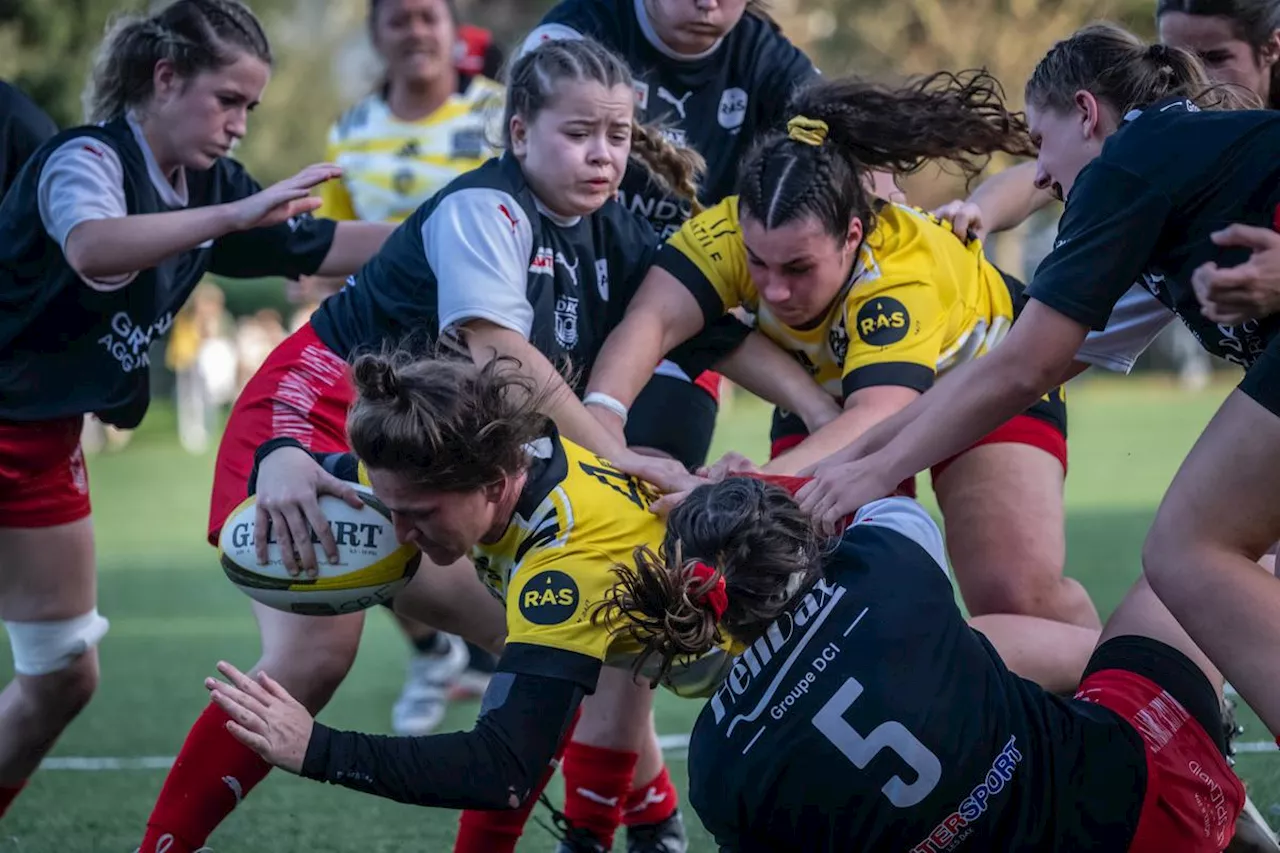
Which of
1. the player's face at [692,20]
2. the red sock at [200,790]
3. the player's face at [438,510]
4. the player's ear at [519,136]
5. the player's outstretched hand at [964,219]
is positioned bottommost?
the red sock at [200,790]

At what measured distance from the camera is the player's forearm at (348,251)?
503 centimetres

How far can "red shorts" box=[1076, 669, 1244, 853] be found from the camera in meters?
3.08

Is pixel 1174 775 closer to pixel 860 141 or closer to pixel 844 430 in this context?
pixel 844 430

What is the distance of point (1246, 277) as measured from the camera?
2963 mm

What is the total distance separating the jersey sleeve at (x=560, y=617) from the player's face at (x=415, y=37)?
13.4 feet

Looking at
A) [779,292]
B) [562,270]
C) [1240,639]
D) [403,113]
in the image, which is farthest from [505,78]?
[403,113]

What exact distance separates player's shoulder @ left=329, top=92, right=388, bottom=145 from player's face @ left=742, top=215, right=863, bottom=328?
3390 mm

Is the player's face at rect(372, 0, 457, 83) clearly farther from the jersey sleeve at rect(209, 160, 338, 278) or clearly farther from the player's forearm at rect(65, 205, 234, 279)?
the player's forearm at rect(65, 205, 234, 279)

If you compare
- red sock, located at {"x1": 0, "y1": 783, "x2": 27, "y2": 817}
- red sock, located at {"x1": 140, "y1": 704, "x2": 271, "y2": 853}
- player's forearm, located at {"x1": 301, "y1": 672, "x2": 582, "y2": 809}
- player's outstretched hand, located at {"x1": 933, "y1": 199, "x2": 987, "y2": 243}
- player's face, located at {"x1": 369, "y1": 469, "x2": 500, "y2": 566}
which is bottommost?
red sock, located at {"x1": 0, "y1": 783, "x2": 27, "y2": 817}

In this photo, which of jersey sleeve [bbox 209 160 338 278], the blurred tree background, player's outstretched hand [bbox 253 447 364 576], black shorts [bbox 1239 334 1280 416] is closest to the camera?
black shorts [bbox 1239 334 1280 416]

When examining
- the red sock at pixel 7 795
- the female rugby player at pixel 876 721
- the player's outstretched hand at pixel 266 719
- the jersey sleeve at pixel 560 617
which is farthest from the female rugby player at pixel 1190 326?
the red sock at pixel 7 795

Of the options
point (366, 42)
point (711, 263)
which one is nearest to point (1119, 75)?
point (711, 263)

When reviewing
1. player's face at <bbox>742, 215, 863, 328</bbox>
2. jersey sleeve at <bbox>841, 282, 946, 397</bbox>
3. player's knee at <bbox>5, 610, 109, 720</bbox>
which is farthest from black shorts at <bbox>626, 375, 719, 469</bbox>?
player's knee at <bbox>5, 610, 109, 720</bbox>

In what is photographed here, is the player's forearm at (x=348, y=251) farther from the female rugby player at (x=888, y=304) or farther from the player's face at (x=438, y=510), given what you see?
the player's face at (x=438, y=510)
